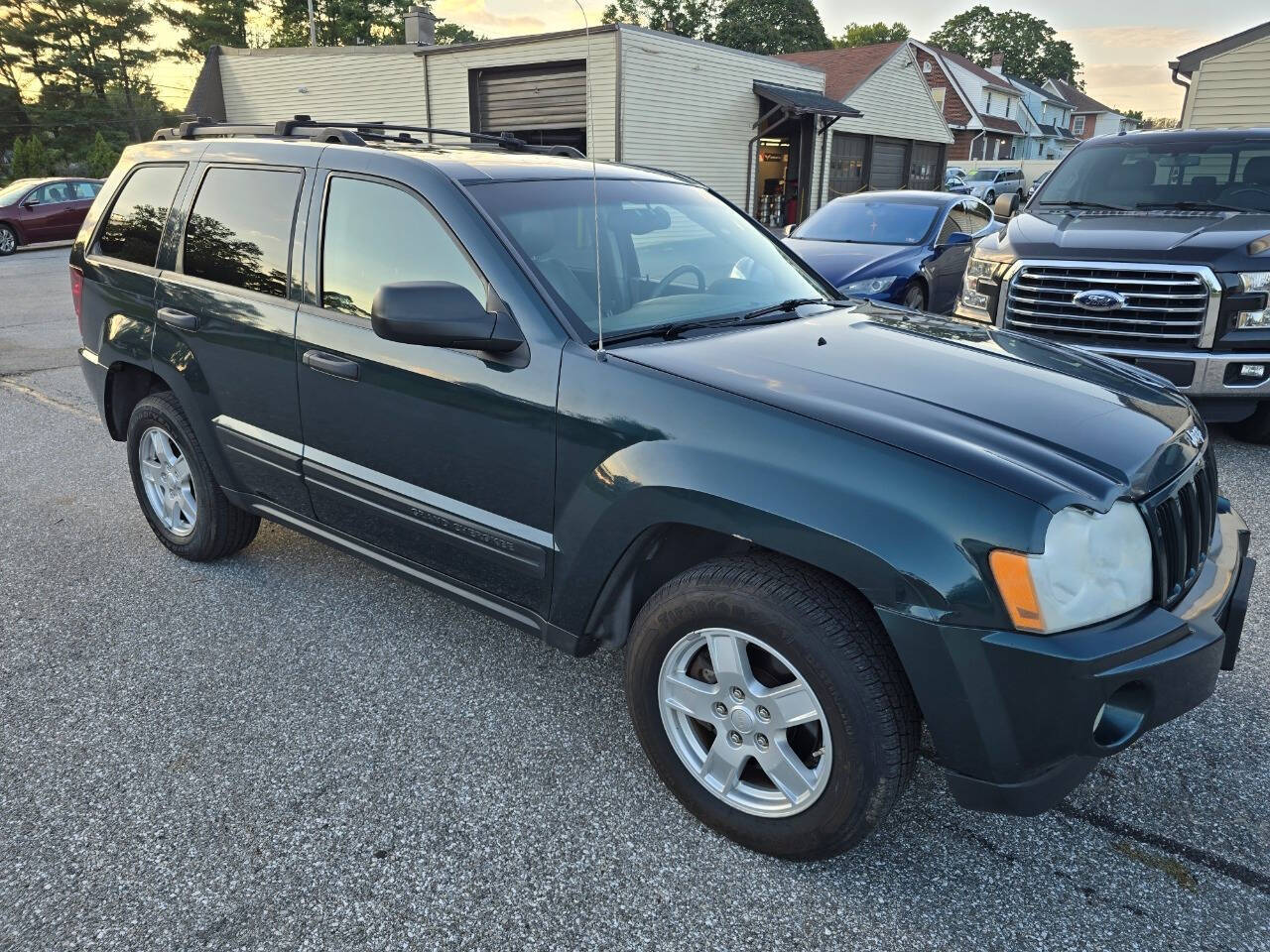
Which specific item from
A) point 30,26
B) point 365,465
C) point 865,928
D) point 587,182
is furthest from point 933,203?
point 30,26

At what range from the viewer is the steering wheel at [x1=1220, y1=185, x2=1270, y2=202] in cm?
598

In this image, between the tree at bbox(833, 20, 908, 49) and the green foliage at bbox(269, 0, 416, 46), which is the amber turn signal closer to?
the green foliage at bbox(269, 0, 416, 46)

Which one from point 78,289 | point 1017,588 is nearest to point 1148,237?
point 1017,588

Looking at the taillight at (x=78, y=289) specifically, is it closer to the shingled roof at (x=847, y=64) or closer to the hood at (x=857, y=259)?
the hood at (x=857, y=259)

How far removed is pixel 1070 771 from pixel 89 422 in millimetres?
6812

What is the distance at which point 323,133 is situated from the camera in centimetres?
343

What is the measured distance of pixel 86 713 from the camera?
2.98 m

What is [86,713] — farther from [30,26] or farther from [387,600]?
[30,26]

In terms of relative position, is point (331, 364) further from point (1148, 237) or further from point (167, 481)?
point (1148, 237)

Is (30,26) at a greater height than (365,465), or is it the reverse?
(30,26)

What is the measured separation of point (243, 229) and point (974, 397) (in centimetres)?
274

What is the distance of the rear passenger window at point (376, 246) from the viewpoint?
111 inches

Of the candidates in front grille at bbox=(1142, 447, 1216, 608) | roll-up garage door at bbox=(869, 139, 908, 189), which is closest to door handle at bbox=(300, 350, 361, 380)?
front grille at bbox=(1142, 447, 1216, 608)

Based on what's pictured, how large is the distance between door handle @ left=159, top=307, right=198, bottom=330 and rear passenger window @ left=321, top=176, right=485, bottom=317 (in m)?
0.80
